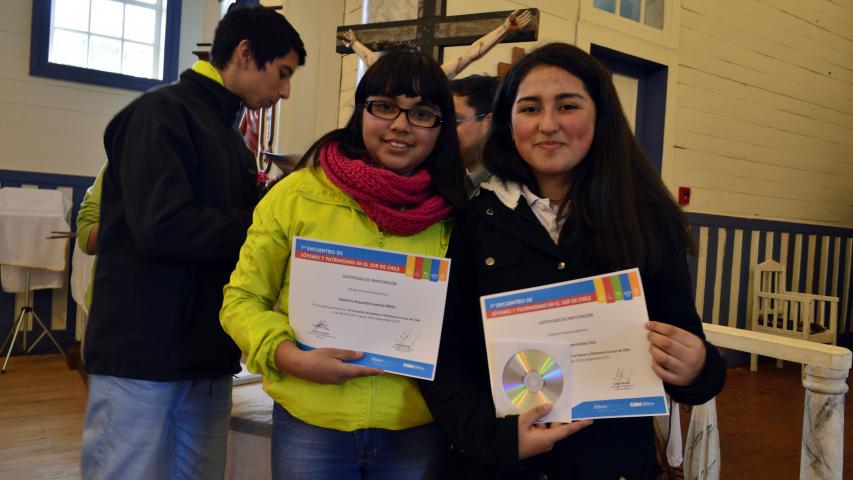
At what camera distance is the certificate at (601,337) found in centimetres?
94

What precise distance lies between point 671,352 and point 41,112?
5065 mm

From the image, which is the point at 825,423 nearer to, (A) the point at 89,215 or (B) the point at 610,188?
(B) the point at 610,188

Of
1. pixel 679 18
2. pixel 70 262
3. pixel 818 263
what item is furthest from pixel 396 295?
pixel 818 263

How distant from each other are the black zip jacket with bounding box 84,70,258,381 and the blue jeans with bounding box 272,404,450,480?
43cm

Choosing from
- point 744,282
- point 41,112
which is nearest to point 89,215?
point 41,112

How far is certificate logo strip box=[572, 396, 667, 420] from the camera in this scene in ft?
3.08

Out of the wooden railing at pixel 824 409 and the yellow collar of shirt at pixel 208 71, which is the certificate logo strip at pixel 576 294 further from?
the yellow collar of shirt at pixel 208 71

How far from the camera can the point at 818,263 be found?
5609mm

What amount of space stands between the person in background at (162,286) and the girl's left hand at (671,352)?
915mm

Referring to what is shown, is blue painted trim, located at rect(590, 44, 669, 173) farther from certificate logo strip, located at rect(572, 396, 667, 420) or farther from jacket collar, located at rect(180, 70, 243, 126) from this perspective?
certificate logo strip, located at rect(572, 396, 667, 420)

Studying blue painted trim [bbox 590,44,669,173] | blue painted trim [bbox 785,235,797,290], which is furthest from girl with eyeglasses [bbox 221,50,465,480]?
blue painted trim [bbox 785,235,797,290]

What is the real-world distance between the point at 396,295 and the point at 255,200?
0.74 meters

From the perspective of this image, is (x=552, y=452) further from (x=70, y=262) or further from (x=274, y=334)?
(x=70, y=262)

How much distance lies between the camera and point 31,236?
4.28 m
